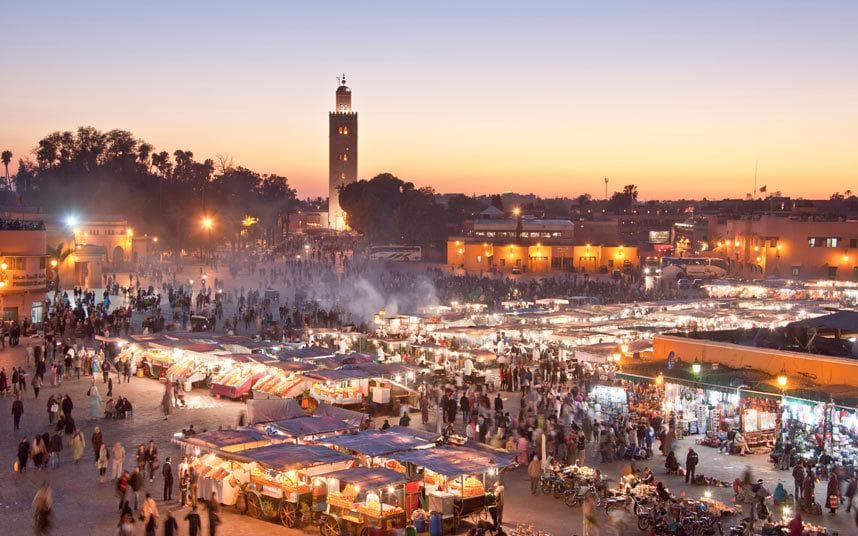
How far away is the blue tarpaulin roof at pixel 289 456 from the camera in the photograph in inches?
497

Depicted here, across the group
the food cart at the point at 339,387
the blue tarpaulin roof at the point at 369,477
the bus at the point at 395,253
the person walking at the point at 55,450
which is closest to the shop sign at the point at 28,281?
the food cart at the point at 339,387

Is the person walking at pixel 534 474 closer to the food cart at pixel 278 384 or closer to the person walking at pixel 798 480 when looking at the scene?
the person walking at pixel 798 480

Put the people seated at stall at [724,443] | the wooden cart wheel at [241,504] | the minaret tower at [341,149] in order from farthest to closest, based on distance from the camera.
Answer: the minaret tower at [341,149]
the people seated at stall at [724,443]
the wooden cart wheel at [241,504]

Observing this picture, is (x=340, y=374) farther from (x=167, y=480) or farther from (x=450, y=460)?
(x=450, y=460)

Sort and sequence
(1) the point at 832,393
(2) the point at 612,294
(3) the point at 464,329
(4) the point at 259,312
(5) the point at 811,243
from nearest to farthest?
(1) the point at 832,393 < (3) the point at 464,329 < (4) the point at 259,312 < (2) the point at 612,294 < (5) the point at 811,243

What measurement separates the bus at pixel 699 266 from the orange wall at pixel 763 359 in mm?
34512

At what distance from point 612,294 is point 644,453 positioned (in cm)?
2864

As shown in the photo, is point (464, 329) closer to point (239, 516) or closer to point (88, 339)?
point (88, 339)

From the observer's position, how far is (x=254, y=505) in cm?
1297

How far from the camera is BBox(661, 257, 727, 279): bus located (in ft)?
180

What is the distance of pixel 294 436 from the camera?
47.9 ft

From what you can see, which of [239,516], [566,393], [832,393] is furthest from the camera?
[566,393]

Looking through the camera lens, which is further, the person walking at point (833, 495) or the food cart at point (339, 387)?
the food cart at point (339, 387)

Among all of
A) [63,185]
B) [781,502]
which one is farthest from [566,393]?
[63,185]
